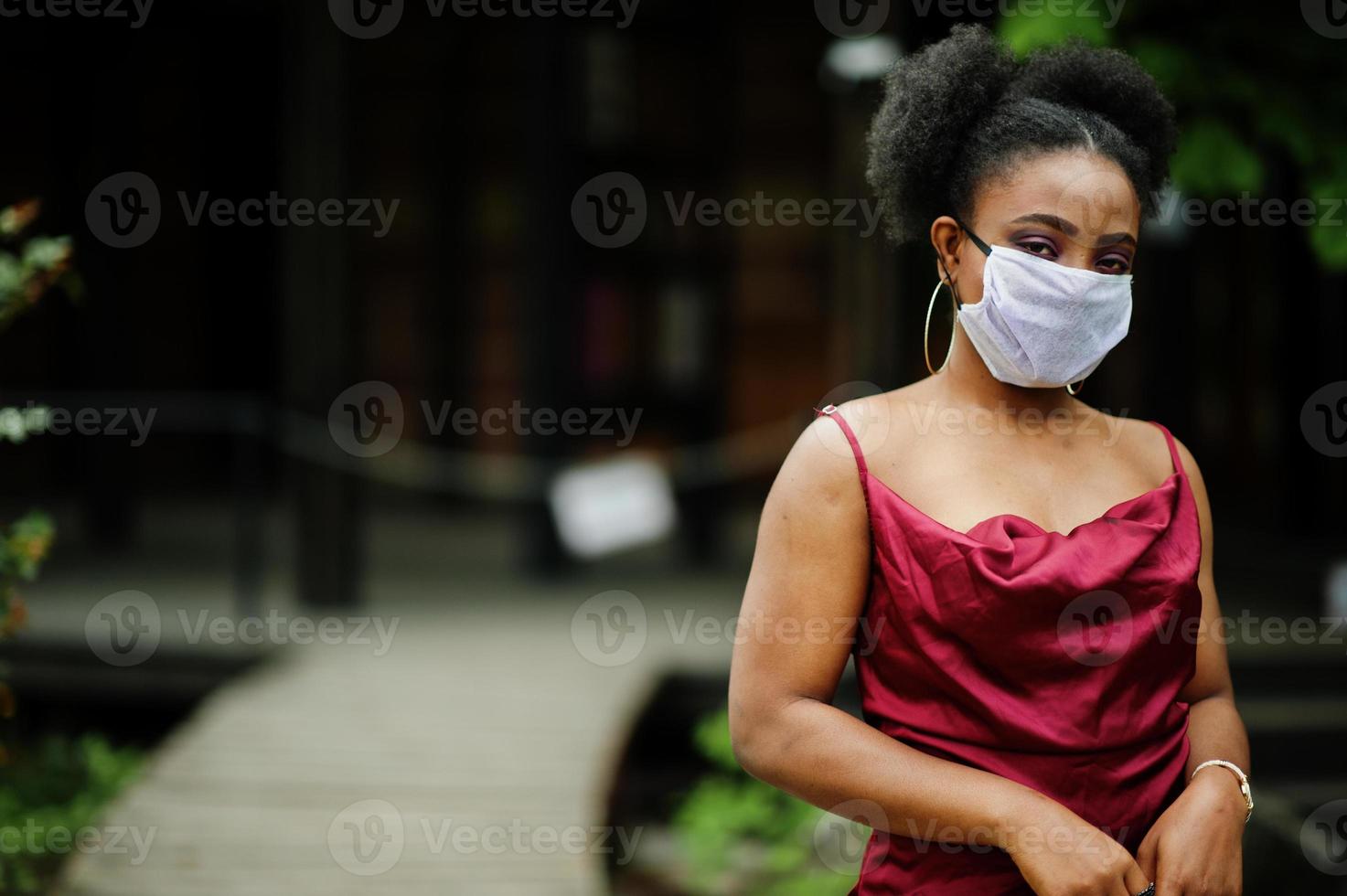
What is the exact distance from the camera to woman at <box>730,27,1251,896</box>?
180 cm

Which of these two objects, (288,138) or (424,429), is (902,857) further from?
(424,429)

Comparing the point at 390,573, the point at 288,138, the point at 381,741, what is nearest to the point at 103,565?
the point at 390,573

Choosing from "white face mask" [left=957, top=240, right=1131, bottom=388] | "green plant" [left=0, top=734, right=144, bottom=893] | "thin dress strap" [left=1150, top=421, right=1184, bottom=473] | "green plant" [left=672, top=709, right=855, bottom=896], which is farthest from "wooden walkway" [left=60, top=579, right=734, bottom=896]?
"white face mask" [left=957, top=240, right=1131, bottom=388]

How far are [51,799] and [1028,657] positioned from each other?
5658 millimetres

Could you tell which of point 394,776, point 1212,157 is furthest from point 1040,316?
point 394,776

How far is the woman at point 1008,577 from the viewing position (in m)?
1.80

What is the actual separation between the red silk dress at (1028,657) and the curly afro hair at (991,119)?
42 centimetres

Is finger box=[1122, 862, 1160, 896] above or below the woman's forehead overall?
below

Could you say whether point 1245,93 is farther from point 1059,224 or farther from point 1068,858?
point 1068,858

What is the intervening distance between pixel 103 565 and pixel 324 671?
3.36 meters

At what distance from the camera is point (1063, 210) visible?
1898 millimetres

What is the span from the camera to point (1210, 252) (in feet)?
35.3

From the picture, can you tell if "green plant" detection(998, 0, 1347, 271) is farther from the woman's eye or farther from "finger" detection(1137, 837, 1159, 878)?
"finger" detection(1137, 837, 1159, 878)

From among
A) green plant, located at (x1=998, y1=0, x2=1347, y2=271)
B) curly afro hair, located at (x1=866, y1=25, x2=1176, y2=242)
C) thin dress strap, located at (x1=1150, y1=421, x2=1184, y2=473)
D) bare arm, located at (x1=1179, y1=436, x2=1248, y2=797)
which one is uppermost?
green plant, located at (x1=998, y1=0, x2=1347, y2=271)
